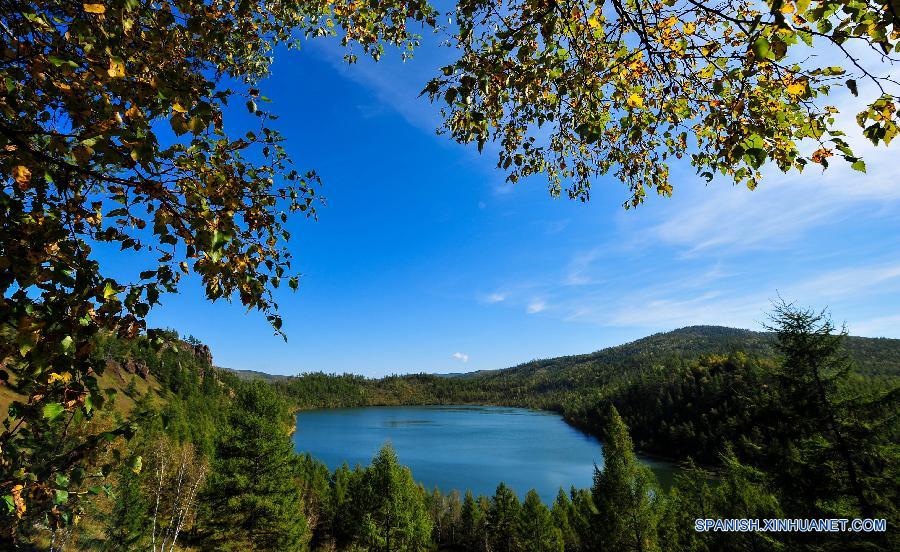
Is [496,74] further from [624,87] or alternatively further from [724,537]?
[724,537]

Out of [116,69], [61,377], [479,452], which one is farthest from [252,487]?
[479,452]

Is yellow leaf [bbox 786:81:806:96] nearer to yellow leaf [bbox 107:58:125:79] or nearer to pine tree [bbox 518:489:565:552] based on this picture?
yellow leaf [bbox 107:58:125:79]

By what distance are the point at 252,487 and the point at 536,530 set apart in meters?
20.9

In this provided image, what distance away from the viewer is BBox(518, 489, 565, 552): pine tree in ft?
94.0

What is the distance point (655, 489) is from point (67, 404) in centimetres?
2360

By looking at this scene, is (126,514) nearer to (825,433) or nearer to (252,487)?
(252,487)

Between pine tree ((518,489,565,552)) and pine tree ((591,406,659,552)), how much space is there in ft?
39.0

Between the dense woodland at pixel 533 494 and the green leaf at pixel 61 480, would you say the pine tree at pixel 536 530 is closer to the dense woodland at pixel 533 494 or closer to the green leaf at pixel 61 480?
the dense woodland at pixel 533 494

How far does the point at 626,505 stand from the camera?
1784 cm

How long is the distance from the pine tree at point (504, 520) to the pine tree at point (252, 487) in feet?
66.1

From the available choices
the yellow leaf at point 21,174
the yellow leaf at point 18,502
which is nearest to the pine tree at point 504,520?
the yellow leaf at point 18,502

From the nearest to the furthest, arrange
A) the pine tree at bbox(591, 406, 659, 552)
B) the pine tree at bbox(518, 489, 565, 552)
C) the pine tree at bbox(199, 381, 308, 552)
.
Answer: the pine tree at bbox(199, 381, 308, 552) < the pine tree at bbox(591, 406, 659, 552) < the pine tree at bbox(518, 489, 565, 552)

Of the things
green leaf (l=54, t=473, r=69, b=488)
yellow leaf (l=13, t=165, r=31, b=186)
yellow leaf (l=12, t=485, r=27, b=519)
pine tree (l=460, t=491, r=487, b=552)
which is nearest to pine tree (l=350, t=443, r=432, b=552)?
pine tree (l=460, t=491, r=487, b=552)

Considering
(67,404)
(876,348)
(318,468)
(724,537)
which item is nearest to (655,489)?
(724,537)
